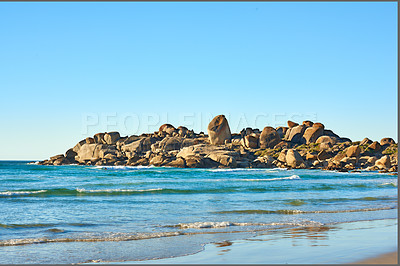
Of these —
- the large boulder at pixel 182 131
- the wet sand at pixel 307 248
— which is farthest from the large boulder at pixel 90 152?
the wet sand at pixel 307 248

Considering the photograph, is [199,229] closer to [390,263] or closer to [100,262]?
[100,262]

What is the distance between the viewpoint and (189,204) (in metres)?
21.3

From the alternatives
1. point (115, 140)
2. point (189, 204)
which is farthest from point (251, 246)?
point (115, 140)

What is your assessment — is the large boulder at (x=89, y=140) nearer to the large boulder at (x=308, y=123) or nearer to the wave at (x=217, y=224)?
the large boulder at (x=308, y=123)

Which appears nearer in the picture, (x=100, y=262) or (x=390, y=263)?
(x=390, y=263)

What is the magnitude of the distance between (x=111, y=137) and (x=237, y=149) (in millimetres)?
35261

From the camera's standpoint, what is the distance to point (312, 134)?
97.8 metres

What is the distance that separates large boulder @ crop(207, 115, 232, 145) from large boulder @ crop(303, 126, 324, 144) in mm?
18021

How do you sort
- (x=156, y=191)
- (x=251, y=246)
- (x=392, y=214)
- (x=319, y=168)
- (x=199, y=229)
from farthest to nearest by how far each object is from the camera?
1. (x=319, y=168)
2. (x=156, y=191)
3. (x=392, y=214)
4. (x=199, y=229)
5. (x=251, y=246)

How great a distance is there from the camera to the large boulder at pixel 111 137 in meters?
109

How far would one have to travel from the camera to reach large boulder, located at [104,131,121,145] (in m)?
109

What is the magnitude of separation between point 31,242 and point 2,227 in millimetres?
3075

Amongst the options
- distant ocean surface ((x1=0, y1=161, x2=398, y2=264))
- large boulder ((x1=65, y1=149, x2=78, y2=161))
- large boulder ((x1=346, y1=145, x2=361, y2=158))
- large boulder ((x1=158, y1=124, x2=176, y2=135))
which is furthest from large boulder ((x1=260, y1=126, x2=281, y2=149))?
distant ocean surface ((x1=0, y1=161, x2=398, y2=264))

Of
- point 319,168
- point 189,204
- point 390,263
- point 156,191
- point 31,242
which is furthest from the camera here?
point 319,168
